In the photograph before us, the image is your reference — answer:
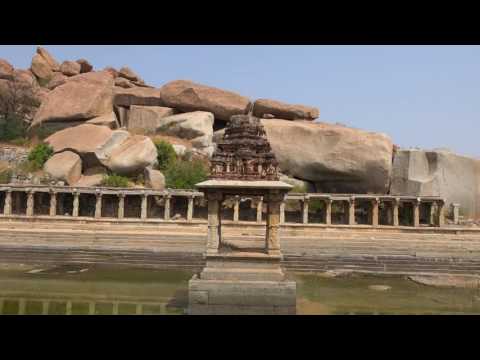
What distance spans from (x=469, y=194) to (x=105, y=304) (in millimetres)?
26972

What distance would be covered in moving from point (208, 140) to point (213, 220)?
79.4 feet

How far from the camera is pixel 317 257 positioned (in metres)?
17.2

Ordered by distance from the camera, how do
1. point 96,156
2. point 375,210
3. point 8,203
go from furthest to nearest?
1. point 96,156
2. point 375,210
3. point 8,203

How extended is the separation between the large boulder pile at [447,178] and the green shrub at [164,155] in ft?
54.9

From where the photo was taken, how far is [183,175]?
2731 cm

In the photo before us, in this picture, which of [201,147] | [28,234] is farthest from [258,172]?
[201,147]

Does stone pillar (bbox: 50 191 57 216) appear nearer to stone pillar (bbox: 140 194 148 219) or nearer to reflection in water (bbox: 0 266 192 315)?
stone pillar (bbox: 140 194 148 219)

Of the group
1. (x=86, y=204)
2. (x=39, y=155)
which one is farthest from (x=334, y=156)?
(x=39, y=155)

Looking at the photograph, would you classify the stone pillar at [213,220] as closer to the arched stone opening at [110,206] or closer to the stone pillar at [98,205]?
the stone pillar at [98,205]

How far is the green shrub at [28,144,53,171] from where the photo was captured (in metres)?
27.5

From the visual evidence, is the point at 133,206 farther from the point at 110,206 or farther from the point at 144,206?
the point at 144,206

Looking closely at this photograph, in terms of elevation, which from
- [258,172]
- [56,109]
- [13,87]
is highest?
[13,87]
